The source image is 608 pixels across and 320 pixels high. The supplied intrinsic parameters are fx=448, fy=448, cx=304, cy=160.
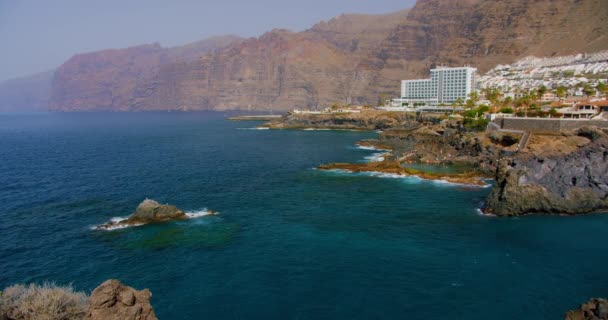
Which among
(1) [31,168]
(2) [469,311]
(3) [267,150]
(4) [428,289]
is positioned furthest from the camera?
(3) [267,150]

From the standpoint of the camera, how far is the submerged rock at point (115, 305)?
898 inches

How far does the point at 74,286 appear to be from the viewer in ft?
118

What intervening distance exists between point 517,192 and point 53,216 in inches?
2244

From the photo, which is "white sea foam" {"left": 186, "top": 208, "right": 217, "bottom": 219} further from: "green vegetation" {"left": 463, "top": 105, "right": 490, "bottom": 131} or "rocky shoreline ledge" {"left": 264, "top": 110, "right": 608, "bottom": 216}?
"green vegetation" {"left": 463, "top": 105, "right": 490, "bottom": 131}

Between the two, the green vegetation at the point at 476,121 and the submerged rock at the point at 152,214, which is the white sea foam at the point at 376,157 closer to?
the green vegetation at the point at 476,121

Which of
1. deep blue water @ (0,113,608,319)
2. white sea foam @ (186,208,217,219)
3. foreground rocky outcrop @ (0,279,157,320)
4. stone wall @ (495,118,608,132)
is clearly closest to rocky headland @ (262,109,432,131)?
stone wall @ (495,118,608,132)

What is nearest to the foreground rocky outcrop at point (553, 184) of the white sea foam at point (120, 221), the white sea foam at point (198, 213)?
the white sea foam at point (198, 213)

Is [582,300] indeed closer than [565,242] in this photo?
Yes

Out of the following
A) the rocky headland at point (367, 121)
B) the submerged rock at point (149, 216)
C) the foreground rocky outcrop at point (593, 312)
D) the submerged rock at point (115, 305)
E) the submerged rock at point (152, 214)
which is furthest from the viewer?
the rocky headland at point (367, 121)

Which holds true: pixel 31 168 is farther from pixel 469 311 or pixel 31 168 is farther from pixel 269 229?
pixel 469 311

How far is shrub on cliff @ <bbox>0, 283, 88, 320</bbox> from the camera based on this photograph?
21984 millimetres

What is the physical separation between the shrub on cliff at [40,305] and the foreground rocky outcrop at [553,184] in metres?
46.2

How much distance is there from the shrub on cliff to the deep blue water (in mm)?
9787

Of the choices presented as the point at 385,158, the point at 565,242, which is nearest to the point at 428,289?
the point at 565,242
